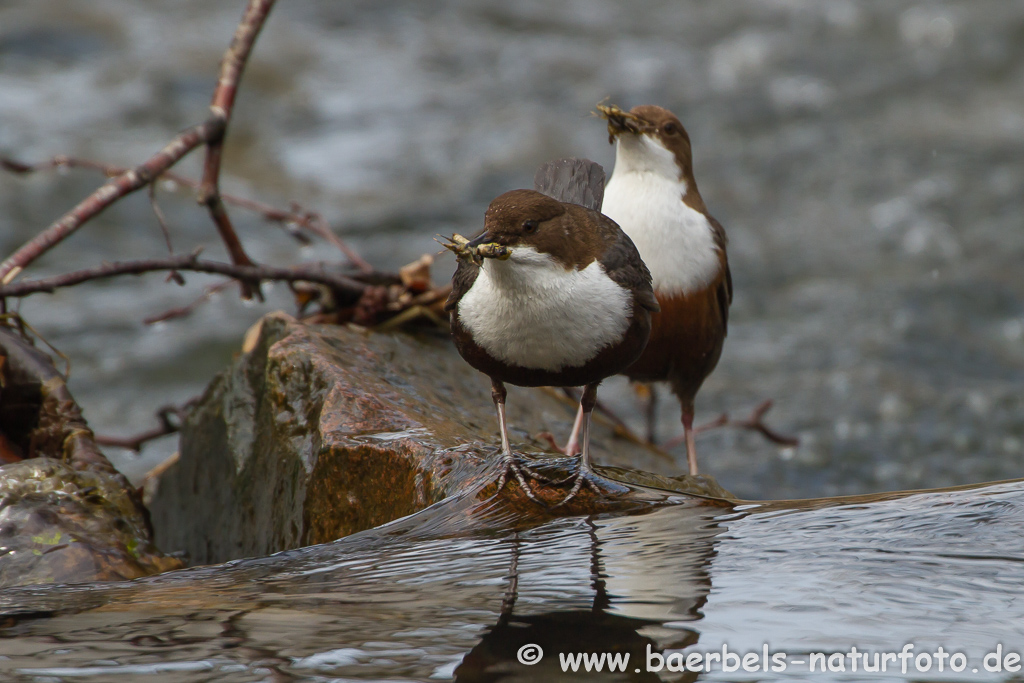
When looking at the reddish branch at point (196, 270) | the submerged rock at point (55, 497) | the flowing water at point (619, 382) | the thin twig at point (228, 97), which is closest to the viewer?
the flowing water at point (619, 382)

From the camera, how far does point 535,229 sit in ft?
8.45

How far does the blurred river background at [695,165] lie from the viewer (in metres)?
6.38

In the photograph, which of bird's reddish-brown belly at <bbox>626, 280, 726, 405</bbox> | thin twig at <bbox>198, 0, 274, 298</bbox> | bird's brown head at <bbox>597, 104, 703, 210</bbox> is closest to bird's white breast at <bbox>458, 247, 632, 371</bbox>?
bird's reddish-brown belly at <bbox>626, 280, 726, 405</bbox>

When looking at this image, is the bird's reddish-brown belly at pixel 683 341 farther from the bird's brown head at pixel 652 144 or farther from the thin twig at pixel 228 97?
the thin twig at pixel 228 97

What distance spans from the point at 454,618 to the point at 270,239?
20.5ft

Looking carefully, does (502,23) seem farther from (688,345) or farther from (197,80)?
(688,345)

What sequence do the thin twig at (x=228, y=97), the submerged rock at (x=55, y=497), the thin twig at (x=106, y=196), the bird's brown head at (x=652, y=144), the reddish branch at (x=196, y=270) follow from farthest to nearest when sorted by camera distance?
the thin twig at (x=228, y=97) < the bird's brown head at (x=652, y=144) < the thin twig at (x=106, y=196) < the reddish branch at (x=196, y=270) < the submerged rock at (x=55, y=497)

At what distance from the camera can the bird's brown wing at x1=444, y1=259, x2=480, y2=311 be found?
2.72 meters

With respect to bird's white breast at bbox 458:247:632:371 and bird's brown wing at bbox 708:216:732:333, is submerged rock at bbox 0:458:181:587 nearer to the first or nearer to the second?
bird's white breast at bbox 458:247:632:371

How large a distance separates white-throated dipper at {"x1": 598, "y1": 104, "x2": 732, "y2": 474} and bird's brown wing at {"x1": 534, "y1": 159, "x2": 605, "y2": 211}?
0.54 m

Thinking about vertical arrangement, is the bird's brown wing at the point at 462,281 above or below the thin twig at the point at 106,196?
below

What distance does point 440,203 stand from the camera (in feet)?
27.7

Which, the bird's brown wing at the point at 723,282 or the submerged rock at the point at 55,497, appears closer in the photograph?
the submerged rock at the point at 55,497

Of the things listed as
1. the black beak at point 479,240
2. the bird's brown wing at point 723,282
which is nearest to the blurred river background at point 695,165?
the bird's brown wing at point 723,282
